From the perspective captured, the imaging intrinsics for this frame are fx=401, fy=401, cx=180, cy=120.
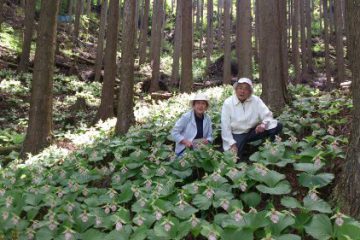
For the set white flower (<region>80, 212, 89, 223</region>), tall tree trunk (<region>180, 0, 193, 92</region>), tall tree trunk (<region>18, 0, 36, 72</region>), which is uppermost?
tall tree trunk (<region>18, 0, 36, 72</region>)

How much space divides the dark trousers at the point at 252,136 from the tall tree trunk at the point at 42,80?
15.9 feet

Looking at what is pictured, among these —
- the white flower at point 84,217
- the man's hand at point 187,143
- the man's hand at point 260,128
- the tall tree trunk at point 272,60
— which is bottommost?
the white flower at point 84,217

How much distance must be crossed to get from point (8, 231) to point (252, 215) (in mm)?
2745

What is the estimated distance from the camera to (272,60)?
7.50m

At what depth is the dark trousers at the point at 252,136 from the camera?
18.4 ft

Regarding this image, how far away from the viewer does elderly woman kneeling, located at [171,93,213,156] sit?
5691 mm

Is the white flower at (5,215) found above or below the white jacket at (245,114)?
below

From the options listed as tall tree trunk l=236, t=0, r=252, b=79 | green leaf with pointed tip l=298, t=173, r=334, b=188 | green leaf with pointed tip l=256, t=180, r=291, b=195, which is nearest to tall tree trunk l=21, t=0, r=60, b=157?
green leaf with pointed tip l=256, t=180, r=291, b=195

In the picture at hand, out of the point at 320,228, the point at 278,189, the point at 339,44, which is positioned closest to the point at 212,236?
the point at 320,228

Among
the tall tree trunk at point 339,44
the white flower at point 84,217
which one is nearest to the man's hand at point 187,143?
the white flower at point 84,217

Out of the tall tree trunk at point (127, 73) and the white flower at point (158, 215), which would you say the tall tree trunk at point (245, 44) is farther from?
the white flower at point (158, 215)

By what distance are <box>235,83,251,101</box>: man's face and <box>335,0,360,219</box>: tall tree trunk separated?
1.99 m

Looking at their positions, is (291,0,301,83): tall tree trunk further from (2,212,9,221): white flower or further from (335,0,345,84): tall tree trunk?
(2,212,9,221): white flower

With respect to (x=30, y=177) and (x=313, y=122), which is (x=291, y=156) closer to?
(x=313, y=122)
